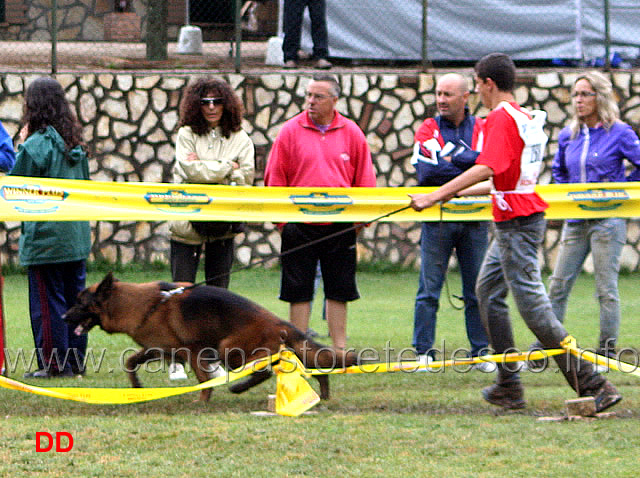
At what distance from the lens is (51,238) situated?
7.05m

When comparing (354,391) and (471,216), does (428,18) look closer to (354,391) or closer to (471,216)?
(471,216)

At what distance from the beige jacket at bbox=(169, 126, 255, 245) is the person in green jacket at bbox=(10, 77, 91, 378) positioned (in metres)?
0.66

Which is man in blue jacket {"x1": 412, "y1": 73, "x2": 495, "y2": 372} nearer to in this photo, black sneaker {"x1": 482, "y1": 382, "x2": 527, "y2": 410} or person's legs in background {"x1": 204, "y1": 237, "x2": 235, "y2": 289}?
black sneaker {"x1": 482, "y1": 382, "x2": 527, "y2": 410}

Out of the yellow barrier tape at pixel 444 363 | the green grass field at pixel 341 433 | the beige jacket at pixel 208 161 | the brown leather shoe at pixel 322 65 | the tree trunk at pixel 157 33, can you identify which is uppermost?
the tree trunk at pixel 157 33

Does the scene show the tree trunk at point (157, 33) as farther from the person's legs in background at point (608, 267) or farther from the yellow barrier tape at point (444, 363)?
the yellow barrier tape at point (444, 363)

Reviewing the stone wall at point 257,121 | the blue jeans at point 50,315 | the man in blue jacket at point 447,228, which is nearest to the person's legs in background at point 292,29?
the stone wall at point 257,121

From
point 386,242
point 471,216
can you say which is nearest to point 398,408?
point 471,216

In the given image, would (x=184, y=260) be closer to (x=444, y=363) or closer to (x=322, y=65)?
(x=444, y=363)

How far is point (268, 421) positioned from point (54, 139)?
2582mm

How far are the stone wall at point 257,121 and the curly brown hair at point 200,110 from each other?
5.60 meters

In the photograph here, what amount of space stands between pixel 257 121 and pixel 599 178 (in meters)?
6.17

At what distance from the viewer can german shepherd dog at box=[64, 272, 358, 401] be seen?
247 inches

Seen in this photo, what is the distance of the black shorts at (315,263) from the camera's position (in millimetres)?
7238

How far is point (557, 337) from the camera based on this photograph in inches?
234
